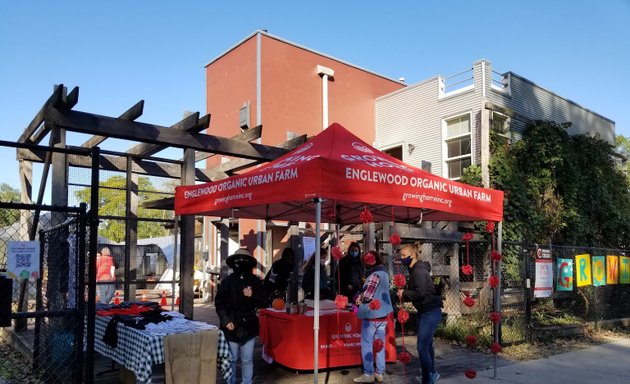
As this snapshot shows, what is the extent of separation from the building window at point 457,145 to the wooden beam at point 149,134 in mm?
7764

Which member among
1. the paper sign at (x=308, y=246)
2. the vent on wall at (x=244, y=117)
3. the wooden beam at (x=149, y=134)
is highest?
the vent on wall at (x=244, y=117)

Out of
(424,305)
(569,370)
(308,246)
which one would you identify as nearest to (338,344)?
(424,305)

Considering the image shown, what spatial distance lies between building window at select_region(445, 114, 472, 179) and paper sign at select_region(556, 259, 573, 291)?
504cm

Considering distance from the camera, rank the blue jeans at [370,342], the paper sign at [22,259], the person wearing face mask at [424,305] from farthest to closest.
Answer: the blue jeans at [370,342] → the person wearing face mask at [424,305] → the paper sign at [22,259]

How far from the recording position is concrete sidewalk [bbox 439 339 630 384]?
7.13 m

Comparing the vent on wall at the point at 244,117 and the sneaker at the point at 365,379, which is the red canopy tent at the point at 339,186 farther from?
the vent on wall at the point at 244,117

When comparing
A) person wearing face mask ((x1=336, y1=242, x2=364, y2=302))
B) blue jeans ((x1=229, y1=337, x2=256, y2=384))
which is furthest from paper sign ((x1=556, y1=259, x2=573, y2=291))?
blue jeans ((x1=229, y1=337, x2=256, y2=384))

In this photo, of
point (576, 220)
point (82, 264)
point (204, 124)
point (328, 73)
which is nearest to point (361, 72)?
point (328, 73)

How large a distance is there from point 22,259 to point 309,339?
154 inches

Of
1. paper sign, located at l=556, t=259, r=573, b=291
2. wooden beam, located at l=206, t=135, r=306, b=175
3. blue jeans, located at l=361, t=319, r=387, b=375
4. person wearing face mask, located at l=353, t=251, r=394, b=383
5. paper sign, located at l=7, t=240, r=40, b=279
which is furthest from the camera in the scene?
paper sign, located at l=556, t=259, r=573, b=291

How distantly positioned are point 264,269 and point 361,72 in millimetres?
8586

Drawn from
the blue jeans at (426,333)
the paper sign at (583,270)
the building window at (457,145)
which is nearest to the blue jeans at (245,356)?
the blue jeans at (426,333)

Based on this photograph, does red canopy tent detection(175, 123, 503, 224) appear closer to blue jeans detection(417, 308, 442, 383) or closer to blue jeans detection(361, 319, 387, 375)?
blue jeans detection(417, 308, 442, 383)

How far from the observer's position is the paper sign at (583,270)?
10781 millimetres
